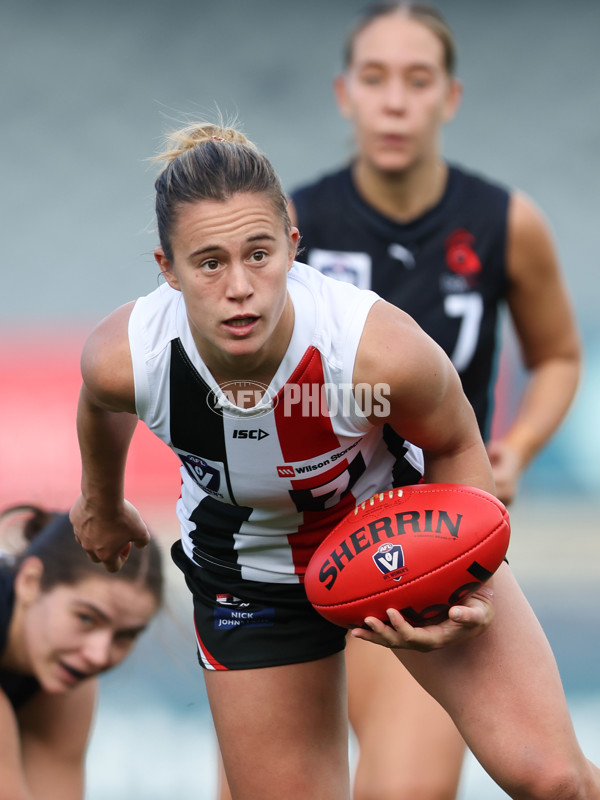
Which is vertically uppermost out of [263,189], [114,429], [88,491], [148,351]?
[263,189]

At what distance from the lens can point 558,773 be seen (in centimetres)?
209

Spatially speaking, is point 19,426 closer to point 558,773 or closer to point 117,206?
point 117,206

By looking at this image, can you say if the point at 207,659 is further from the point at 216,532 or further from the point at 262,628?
the point at 216,532

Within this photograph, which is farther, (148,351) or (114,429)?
(114,429)

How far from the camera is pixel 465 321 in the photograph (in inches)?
130

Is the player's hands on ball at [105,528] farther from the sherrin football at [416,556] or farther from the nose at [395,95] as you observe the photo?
the nose at [395,95]

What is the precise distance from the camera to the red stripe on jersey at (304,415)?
2074 mm

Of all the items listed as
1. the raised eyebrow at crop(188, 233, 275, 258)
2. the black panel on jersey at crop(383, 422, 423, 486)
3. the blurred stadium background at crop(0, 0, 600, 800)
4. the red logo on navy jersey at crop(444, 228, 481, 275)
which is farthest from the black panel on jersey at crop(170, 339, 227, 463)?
the blurred stadium background at crop(0, 0, 600, 800)

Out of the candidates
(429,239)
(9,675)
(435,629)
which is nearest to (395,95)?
(429,239)

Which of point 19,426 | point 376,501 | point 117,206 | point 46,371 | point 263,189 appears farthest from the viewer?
point 117,206

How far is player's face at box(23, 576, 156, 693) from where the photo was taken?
3.14m

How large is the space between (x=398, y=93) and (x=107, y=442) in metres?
1.54

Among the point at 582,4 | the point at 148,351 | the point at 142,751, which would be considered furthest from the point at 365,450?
the point at 582,4

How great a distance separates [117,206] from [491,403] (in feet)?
16.8
